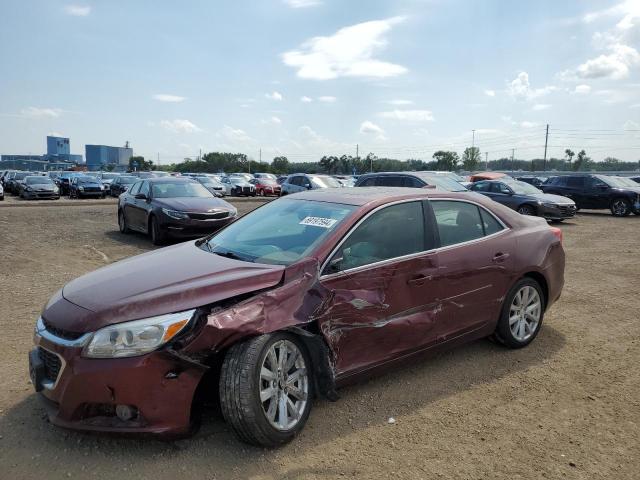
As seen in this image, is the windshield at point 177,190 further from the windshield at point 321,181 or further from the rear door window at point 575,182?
the rear door window at point 575,182

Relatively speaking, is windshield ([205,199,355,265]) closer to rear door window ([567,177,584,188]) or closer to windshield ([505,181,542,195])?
windshield ([505,181,542,195])

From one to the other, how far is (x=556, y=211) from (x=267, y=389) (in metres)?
15.8

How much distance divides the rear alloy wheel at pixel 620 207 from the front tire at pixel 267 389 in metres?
20.9

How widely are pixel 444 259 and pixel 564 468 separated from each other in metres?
1.69

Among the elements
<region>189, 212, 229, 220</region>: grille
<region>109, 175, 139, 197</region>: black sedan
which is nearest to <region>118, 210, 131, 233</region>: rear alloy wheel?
<region>189, 212, 229, 220</region>: grille

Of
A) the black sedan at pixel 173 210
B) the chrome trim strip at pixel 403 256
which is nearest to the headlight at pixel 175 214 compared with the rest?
the black sedan at pixel 173 210

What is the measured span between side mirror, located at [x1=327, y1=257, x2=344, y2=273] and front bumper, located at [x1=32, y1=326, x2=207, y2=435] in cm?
105

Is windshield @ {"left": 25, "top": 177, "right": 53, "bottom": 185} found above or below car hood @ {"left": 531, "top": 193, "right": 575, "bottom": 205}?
below

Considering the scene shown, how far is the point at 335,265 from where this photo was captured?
3.56m

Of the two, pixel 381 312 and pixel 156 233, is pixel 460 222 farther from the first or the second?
pixel 156 233

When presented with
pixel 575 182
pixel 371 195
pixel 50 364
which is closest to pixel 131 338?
pixel 50 364

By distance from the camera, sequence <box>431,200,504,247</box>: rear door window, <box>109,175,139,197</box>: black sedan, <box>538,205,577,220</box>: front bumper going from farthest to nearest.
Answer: <box>109,175,139,197</box>: black sedan → <box>538,205,577,220</box>: front bumper → <box>431,200,504,247</box>: rear door window

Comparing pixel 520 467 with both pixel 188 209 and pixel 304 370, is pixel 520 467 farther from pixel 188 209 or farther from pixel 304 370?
pixel 188 209

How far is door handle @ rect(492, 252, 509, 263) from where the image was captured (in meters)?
4.57
